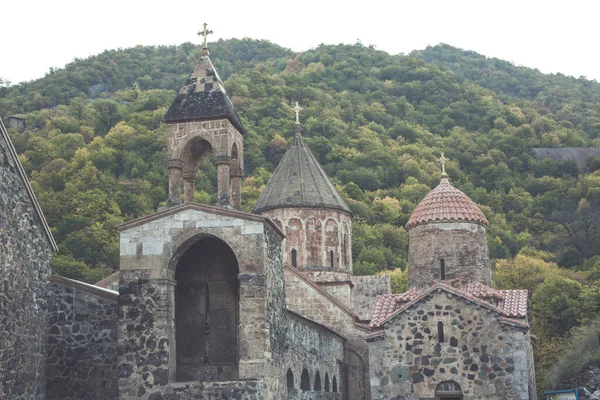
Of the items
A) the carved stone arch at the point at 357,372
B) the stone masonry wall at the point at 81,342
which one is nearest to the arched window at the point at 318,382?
the carved stone arch at the point at 357,372

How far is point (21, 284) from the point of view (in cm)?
1382

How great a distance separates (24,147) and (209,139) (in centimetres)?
4150

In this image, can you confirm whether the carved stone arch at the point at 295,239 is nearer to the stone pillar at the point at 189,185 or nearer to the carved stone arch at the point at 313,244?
the carved stone arch at the point at 313,244

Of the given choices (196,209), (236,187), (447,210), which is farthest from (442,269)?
(196,209)

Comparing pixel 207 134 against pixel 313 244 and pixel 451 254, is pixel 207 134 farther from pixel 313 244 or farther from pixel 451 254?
pixel 313 244

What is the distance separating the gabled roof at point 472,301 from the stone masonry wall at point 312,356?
1650 mm

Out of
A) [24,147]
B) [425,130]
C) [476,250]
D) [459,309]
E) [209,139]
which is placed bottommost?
[459,309]

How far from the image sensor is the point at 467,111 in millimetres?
71750

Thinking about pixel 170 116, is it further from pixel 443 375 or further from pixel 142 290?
pixel 443 375

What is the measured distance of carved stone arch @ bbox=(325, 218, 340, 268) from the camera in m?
25.1

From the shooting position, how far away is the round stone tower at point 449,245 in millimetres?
20234

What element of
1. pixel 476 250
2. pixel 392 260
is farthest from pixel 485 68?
pixel 476 250

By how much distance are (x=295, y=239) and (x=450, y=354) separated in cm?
830

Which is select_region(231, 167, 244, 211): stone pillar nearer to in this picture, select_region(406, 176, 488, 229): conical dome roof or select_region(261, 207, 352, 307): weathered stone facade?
select_region(406, 176, 488, 229): conical dome roof
